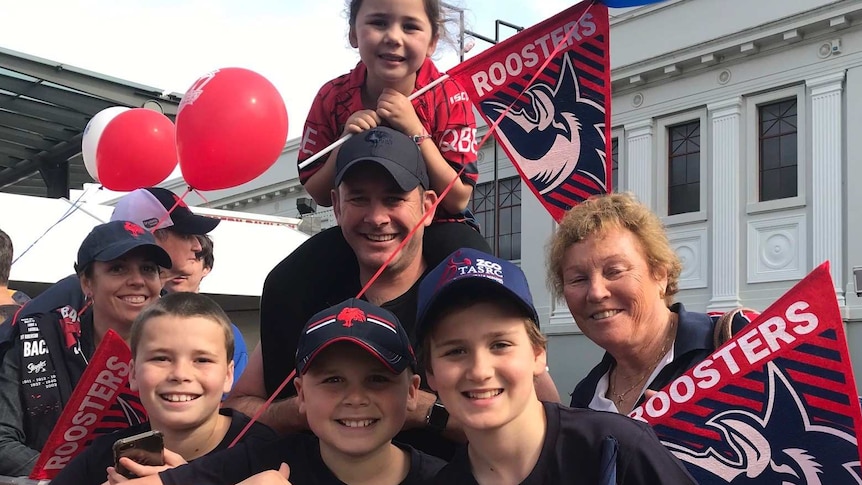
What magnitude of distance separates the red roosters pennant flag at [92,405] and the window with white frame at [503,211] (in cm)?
2217

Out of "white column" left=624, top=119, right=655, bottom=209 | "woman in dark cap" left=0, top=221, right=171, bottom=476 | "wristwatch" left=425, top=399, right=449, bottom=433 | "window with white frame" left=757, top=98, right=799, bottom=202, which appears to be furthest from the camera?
"white column" left=624, top=119, right=655, bottom=209

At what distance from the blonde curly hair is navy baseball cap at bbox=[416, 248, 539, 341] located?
1.87 ft

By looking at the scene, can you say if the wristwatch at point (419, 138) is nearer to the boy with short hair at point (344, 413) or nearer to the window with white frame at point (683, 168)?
the boy with short hair at point (344, 413)

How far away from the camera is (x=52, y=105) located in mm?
13438

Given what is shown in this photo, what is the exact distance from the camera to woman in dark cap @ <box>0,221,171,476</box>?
3.37 m

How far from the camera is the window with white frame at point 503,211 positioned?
25219 mm

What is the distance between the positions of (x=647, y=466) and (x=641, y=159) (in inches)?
830

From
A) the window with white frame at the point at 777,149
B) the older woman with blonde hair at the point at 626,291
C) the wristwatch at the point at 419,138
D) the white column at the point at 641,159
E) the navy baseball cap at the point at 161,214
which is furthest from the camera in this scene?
the white column at the point at 641,159

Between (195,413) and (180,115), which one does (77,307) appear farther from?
(195,413)

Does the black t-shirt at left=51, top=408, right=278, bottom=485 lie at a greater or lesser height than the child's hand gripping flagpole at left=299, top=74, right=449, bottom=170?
lesser

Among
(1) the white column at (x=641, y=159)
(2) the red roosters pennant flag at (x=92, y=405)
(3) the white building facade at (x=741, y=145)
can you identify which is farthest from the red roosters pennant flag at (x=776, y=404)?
(1) the white column at (x=641, y=159)

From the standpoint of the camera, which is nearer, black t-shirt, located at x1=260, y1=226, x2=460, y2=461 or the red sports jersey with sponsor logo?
black t-shirt, located at x1=260, y1=226, x2=460, y2=461

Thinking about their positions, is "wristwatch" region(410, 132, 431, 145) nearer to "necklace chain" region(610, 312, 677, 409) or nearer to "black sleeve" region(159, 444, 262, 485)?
"necklace chain" region(610, 312, 677, 409)

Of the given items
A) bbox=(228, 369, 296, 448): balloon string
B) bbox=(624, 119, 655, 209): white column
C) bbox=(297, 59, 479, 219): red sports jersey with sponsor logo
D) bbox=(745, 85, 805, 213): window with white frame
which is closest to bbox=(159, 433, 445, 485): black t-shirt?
bbox=(228, 369, 296, 448): balloon string
